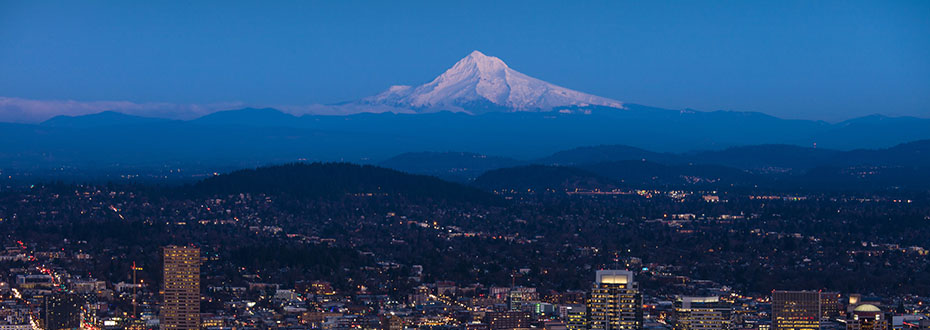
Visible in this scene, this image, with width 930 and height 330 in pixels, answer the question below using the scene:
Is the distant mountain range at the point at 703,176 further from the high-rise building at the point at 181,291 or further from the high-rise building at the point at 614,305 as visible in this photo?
the high-rise building at the point at 614,305

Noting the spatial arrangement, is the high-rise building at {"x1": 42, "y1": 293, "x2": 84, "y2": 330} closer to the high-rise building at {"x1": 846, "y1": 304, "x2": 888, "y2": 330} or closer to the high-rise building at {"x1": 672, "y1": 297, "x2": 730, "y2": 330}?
the high-rise building at {"x1": 672, "y1": 297, "x2": 730, "y2": 330}

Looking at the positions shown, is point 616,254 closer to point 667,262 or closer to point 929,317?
point 667,262

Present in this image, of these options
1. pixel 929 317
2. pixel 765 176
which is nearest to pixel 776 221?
pixel 929 317

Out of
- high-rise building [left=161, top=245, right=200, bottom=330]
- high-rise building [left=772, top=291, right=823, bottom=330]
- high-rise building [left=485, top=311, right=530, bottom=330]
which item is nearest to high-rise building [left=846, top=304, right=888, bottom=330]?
high-rise building [left=772, top=291, right=823, bottom=330]

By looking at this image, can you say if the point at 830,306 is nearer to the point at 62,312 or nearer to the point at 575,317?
the point at 575,317

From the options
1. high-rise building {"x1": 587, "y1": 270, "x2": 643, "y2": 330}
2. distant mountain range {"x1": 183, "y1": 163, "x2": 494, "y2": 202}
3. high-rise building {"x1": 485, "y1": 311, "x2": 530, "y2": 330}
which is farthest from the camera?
distant mountain range {"x1": 183, "y1": 163, "x2": 494, "y2": 202}
